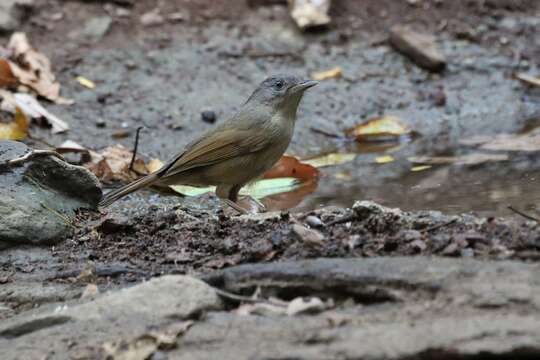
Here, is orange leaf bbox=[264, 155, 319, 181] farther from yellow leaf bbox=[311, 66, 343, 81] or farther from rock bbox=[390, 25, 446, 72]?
rock bbox=[390, 25, 446, 72]

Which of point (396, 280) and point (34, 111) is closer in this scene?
point (396, 280)

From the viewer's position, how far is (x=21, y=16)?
374 inches

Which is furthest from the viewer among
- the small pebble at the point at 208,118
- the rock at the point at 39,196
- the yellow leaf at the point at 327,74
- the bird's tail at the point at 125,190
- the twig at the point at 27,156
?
the yellow leaf at the point at 327,74

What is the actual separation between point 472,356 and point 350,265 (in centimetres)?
80

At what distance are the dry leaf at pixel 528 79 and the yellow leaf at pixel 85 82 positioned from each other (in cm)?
439

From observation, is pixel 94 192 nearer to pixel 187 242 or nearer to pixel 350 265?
pixel 187 242

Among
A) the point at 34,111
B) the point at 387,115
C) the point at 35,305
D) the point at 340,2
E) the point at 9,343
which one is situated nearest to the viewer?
the point at 9,343

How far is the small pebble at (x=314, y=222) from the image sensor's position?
14.6 feet

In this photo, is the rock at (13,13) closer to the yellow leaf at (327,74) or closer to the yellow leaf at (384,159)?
the yellow leaf at (327,74)

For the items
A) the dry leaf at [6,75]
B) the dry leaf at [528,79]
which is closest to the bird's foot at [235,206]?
the dry leaf at [6,75]

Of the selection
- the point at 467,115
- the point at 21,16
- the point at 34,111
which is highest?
the point at 21,16

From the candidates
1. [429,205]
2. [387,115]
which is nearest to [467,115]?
[387,115]

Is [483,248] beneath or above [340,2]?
beneath

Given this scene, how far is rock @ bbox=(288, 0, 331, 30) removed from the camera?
9.91 meters
